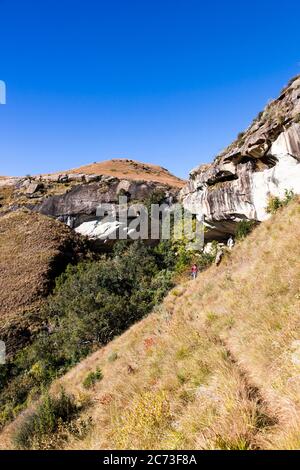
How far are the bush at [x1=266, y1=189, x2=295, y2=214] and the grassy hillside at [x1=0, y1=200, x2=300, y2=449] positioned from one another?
35.0 feet

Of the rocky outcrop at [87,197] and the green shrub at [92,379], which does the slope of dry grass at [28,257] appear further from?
the green shrub at [92,379]

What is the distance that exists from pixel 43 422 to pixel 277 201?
1756cm

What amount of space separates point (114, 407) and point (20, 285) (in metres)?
38.6

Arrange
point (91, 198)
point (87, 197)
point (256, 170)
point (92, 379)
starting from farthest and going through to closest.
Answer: point (87, 197)
point (91, 198)
point (256, 170)
point (92, 379)

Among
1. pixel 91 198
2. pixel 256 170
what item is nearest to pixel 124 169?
pixel 91 198

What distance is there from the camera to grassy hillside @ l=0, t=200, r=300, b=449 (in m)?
3.17

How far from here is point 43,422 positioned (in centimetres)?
646

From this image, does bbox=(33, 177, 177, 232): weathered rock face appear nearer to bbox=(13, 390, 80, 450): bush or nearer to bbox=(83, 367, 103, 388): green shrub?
bbox=(83, 367, 103, 388): green shrub

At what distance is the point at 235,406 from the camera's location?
11.0ft

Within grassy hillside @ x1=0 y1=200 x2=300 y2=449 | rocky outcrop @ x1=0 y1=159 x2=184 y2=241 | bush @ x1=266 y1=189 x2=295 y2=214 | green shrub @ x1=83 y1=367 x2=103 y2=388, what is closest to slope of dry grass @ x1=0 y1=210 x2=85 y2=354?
rocky outcrop @ x1=0 y1=159 x2=184 y2=241

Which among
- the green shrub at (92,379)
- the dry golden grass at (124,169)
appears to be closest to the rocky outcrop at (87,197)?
the dry golden grass at (124,169)

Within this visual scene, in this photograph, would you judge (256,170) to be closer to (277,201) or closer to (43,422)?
(277,201)

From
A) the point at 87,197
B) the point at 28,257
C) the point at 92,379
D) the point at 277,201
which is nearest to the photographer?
the point at 92,379

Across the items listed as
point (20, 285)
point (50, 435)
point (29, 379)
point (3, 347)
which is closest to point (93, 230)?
point (20, 285)
